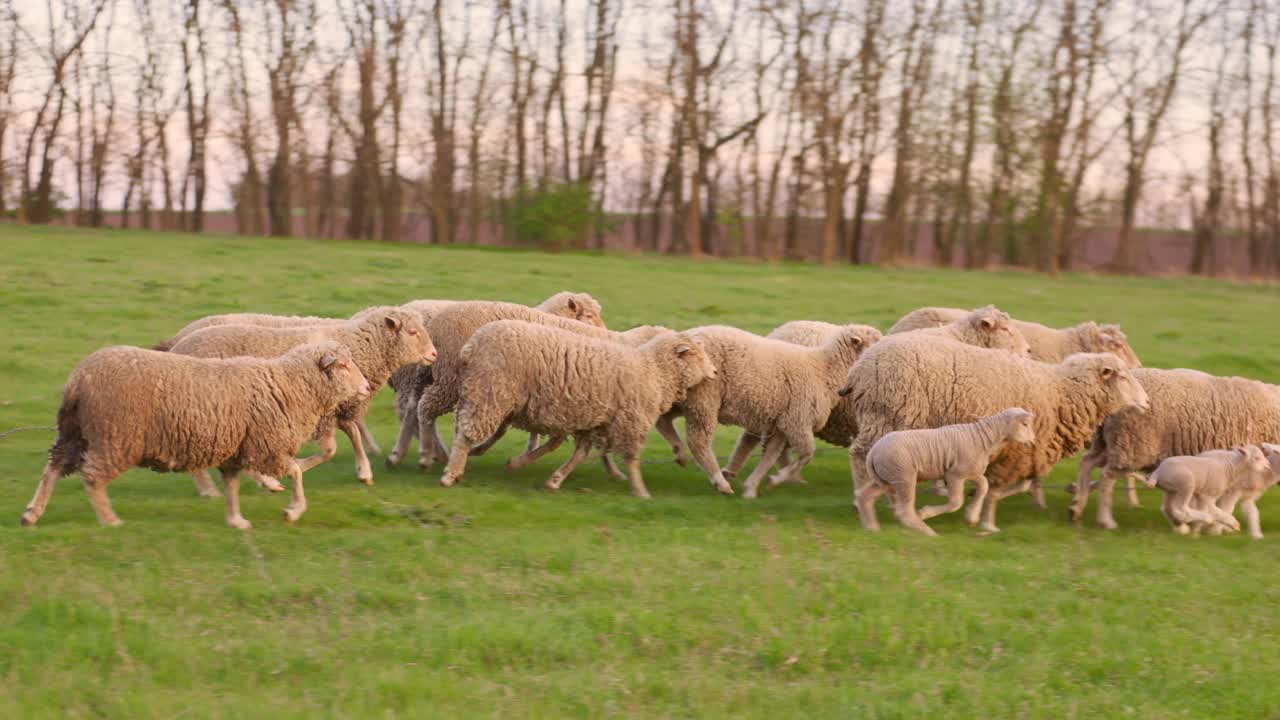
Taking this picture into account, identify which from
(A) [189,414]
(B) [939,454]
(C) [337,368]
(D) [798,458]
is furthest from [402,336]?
(B) [939,454]

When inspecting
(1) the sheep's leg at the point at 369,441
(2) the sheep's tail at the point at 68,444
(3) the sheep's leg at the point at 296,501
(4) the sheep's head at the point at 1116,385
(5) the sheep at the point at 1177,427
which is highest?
(4) the sheep's head at the point at 1116,385

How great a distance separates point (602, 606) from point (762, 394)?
4.03m

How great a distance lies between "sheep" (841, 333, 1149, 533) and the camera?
31.0 ft

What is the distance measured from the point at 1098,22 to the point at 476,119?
1798cm

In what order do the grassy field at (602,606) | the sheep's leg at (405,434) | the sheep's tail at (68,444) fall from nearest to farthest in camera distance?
the grassy field at (602,606) → the sheep's tail at (68,444) → the sheep's leg at (405,434)

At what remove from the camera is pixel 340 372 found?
8.75 metres

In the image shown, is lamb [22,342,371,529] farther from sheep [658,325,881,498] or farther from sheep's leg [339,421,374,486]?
sheep [658,325,881,498]

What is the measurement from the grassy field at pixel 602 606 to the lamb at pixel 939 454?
1.11 ft

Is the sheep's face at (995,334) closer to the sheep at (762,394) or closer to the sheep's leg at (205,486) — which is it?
the sheep at (762,394)

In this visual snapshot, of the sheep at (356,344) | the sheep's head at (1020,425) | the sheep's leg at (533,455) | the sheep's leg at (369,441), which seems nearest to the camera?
the sheep's head at (1020,425)

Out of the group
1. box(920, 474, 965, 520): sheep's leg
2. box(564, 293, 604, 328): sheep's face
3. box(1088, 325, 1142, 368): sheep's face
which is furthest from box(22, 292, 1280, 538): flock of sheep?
box(1088, 325, 1142, 368): sheep's face

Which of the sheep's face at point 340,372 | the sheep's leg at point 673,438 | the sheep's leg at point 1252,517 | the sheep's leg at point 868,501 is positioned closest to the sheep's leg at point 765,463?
the sheep's leg at point 673,438

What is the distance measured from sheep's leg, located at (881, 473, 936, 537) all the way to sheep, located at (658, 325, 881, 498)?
4.98ft

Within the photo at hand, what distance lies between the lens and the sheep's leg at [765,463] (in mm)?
10359
